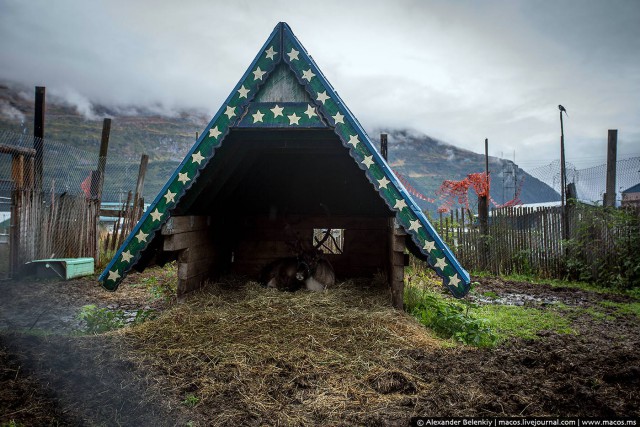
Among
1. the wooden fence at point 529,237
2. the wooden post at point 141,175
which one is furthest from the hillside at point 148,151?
the wooden fence at point 529,237

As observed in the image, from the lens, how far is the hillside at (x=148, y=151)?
10.8 m

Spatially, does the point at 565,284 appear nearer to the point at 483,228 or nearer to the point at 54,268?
the point at 483,228

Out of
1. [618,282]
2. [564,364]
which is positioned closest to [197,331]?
[564,364]

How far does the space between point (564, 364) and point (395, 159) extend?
68.9 meters

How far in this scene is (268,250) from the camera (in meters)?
8.13

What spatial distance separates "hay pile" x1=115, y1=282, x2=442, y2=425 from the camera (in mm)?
3104

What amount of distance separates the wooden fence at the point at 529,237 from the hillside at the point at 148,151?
331 inches

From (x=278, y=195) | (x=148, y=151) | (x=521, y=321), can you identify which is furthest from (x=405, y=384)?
(x=148, y=151)

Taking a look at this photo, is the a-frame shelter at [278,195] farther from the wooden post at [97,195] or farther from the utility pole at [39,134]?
the wooden post at [97,195]

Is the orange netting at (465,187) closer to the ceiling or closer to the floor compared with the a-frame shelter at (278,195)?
closer to the ceiling

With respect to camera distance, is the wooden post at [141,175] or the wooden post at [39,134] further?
the wooden post at [141,175]

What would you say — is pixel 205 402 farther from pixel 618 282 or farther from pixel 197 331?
pixel 618 282

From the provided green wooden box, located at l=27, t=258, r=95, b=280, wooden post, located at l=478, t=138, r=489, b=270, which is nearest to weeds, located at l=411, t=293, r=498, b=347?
wooden post, located at l=478, t=138, r=489, b=270

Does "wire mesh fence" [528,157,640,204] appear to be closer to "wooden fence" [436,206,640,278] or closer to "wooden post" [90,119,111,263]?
"wooden fence" [436,206,640,278]
